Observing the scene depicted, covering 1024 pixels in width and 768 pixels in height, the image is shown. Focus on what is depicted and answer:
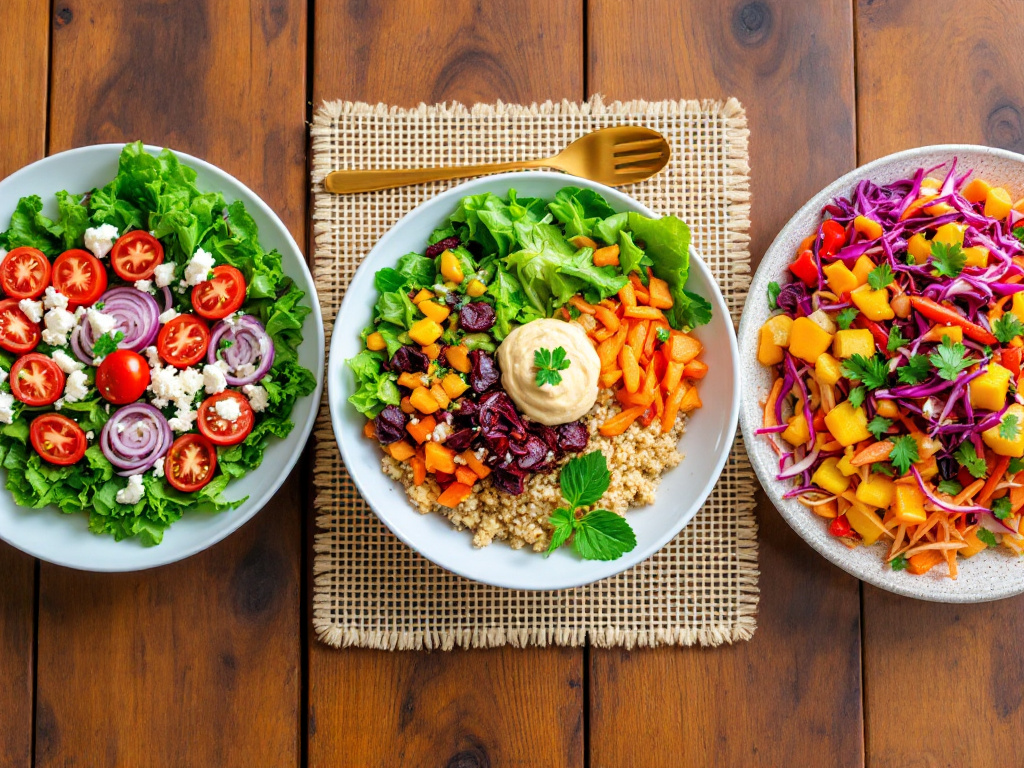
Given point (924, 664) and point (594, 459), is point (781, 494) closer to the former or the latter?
point (594, 459)

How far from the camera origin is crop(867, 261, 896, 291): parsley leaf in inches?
99.4

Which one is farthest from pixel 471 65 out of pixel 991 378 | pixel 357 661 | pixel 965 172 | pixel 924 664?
pixel 924 664

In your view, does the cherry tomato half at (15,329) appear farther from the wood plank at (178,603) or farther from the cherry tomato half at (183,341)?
the wood plank at (178,603)

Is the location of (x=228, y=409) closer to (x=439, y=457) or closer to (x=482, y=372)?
(x=439, y=457)

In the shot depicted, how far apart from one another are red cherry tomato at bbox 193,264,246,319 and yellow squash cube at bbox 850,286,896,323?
6.73 ft

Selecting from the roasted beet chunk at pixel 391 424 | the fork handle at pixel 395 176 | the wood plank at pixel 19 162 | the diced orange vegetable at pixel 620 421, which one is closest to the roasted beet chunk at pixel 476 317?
the roasted beet chunk at pixel 391 424

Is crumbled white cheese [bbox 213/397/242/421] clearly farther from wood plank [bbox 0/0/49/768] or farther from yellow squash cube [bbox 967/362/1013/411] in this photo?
yellow squash cube [bbox 967/362/1013/411]

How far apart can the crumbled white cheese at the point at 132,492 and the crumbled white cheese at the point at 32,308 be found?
62 centimetres

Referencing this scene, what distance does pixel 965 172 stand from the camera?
274 cm

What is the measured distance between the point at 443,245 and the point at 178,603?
167cm

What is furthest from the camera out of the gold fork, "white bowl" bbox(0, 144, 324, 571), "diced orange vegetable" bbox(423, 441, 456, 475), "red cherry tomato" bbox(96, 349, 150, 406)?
the gold fork

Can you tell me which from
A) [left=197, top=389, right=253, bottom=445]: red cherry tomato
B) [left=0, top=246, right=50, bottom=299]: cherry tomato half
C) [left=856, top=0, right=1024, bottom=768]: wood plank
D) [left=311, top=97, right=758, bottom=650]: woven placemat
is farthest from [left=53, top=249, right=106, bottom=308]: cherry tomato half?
[left=856, top=0, right=1024, bottom=768]: wood plank

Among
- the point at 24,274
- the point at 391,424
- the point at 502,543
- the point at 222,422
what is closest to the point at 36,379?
the point at 24,274

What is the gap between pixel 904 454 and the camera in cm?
250
